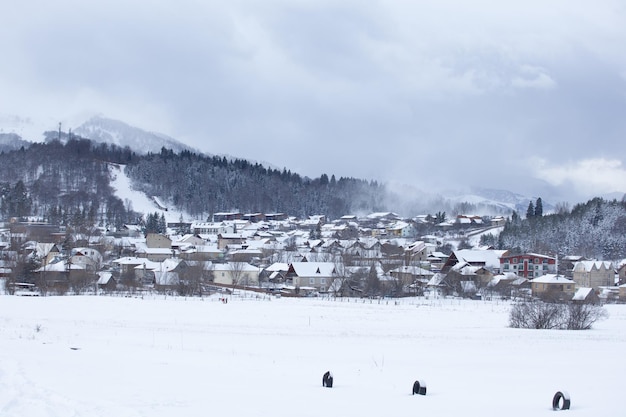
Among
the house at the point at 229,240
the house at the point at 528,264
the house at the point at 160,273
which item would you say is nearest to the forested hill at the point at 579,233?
the house at the point at 528,264

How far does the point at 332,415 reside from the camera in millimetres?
12414

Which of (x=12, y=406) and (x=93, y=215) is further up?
(x=93, y=215)

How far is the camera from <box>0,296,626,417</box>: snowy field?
13000 millimetres

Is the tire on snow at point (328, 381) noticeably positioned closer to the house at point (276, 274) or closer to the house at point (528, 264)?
the house at point (276, 274)

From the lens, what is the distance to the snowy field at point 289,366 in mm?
13000

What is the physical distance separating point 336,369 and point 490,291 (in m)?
66.6

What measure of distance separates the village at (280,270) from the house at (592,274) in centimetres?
14

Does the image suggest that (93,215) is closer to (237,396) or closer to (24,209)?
(24,209)

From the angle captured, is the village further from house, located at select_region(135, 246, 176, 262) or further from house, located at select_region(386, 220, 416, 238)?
house, located at select_region(386, 220, 416, 238)

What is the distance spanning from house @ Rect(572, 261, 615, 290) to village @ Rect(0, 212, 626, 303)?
14cm

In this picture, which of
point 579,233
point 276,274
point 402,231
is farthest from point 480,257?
point 402,231

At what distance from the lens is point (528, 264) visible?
107 meters

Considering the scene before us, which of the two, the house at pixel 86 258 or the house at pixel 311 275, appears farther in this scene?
the house at pixel 86 258

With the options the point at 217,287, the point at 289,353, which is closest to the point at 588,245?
the point at 217,287
